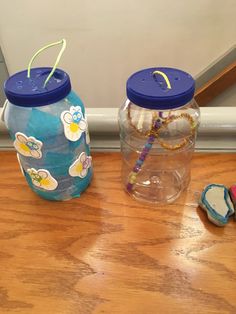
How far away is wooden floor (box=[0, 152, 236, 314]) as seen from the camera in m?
0.39

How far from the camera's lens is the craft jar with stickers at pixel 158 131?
41 cm

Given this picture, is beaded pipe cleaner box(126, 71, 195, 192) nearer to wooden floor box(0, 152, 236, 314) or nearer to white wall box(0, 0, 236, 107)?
wooden floor box(0, 152, 236, 314)

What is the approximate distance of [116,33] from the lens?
121 cm

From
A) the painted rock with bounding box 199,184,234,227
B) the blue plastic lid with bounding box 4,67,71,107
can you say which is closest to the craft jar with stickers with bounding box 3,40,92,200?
the blue plastic lid with bounding box 4,67,71,107

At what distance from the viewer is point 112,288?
0.40 meters

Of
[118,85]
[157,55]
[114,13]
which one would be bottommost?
[118,85]

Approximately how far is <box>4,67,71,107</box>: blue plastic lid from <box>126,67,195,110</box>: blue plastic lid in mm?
103

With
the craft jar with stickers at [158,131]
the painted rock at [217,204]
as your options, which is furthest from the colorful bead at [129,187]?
the painted rock at [217,204]

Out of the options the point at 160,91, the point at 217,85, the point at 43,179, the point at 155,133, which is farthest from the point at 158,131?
the point at 217,85

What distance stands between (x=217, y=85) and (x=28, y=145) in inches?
38.8

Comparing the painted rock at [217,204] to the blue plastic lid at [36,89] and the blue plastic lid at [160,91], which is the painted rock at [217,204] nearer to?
the blue plastic lid at [160,91]

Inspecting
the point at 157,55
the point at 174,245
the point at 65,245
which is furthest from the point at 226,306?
the point at 157,55

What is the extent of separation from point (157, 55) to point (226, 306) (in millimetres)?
1101

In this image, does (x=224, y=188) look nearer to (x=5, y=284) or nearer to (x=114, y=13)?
(x=5, y=284)
